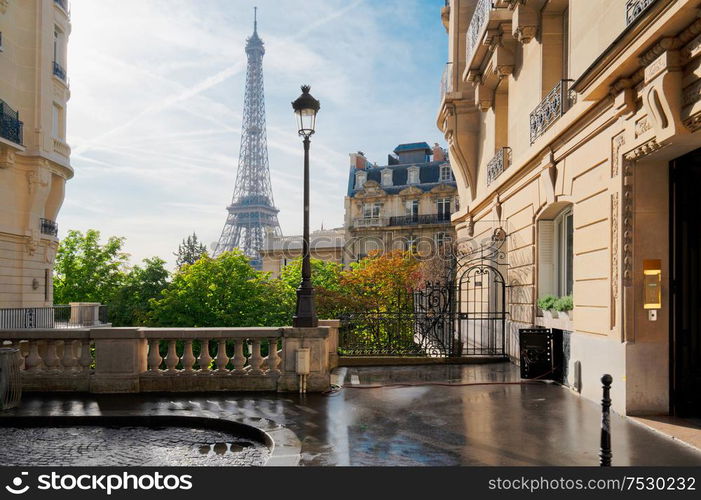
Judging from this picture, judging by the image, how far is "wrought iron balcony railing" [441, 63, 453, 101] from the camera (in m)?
22.5

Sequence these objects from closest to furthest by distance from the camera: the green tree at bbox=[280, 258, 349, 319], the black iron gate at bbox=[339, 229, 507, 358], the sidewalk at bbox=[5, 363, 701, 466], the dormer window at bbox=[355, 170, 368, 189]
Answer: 1. the sidewalk at bbox=[5, 363, 701, 466]
2. the black iron gate at bbox=[339, 229, 507, 358]
3. the green tree at bbox=[280, 258, 349, 319]
4. the dormer window at bbox=[355, 170, 368, 189]

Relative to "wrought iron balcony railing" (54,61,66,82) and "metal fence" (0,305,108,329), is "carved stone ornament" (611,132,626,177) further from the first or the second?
"wrought iron balcony railing" (54,61,66,82)

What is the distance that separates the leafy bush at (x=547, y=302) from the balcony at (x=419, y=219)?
149 feet

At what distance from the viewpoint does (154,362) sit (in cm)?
1073

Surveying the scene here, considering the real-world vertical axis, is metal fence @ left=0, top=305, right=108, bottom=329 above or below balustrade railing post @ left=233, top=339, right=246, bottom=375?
below

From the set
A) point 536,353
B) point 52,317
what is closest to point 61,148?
point 52,317

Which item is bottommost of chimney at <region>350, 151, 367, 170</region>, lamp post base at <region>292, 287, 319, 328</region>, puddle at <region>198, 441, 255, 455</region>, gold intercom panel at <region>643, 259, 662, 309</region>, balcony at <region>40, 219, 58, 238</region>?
puddle at <region>198, 441, 255, 455</region>

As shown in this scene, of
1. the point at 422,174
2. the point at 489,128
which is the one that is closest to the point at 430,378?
the point at 489,128

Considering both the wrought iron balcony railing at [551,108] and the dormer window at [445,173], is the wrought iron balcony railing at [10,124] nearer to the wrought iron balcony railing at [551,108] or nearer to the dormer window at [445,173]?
the wrought iron balcony railing at [551,108]

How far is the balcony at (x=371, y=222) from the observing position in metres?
61.0

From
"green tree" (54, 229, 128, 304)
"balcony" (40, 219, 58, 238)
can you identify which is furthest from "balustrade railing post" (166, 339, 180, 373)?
"green tree" (54, 229, 128, 304)

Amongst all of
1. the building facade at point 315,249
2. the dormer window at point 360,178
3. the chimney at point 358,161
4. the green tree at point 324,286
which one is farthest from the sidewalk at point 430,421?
the chimney at point 358,161

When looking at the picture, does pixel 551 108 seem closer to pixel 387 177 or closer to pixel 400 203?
pixel 400 203

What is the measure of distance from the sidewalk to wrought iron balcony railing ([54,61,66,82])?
2569 cm
